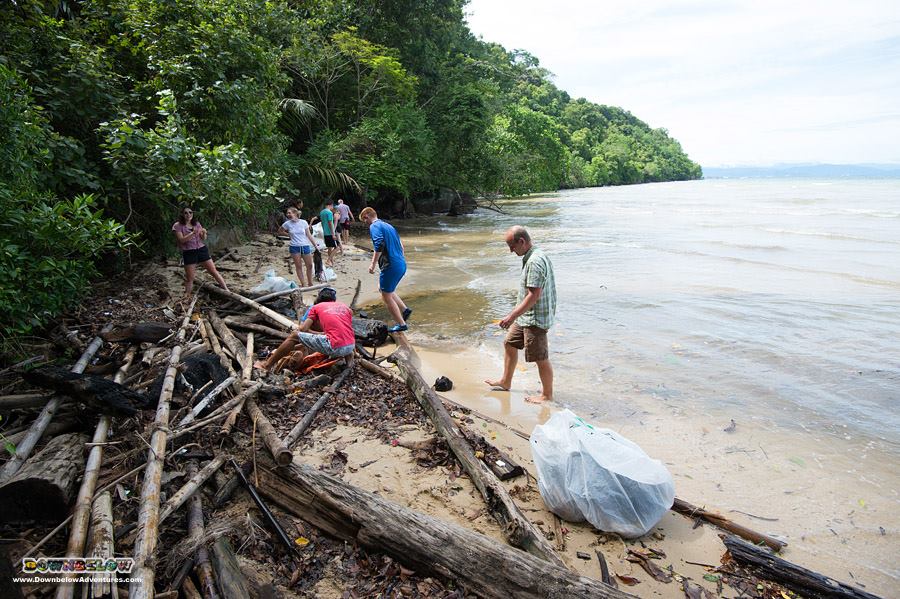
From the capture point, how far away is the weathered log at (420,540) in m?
2.49

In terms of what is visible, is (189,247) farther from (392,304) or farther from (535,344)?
(535,344)

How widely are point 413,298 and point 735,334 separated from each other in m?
6.16

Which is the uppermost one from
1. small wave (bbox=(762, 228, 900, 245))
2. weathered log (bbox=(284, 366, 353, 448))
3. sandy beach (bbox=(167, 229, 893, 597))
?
small wave (bbox=(762, 228, 900, 245))

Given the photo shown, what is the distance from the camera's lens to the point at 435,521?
291cm

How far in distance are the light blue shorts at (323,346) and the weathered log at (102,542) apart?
2.73m

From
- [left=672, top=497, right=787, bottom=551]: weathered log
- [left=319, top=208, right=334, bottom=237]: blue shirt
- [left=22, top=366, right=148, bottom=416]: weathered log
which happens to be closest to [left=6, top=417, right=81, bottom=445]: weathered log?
[left=22, top=366, right=148, bottom=416]: weathered log

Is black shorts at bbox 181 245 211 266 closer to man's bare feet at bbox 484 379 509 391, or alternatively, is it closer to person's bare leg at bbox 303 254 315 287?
person's bare leg at bbox 303 254 315 287

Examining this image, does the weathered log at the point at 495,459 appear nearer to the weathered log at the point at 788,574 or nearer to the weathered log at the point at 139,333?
the weathered log at the point at 788,574

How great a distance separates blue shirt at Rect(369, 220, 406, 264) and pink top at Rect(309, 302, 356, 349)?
1.62 m

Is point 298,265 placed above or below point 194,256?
below

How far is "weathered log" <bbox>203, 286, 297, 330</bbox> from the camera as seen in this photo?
272 inches

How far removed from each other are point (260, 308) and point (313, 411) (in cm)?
328

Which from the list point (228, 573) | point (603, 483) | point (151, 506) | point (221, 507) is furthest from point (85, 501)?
point (603, 483)

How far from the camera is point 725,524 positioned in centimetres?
349
